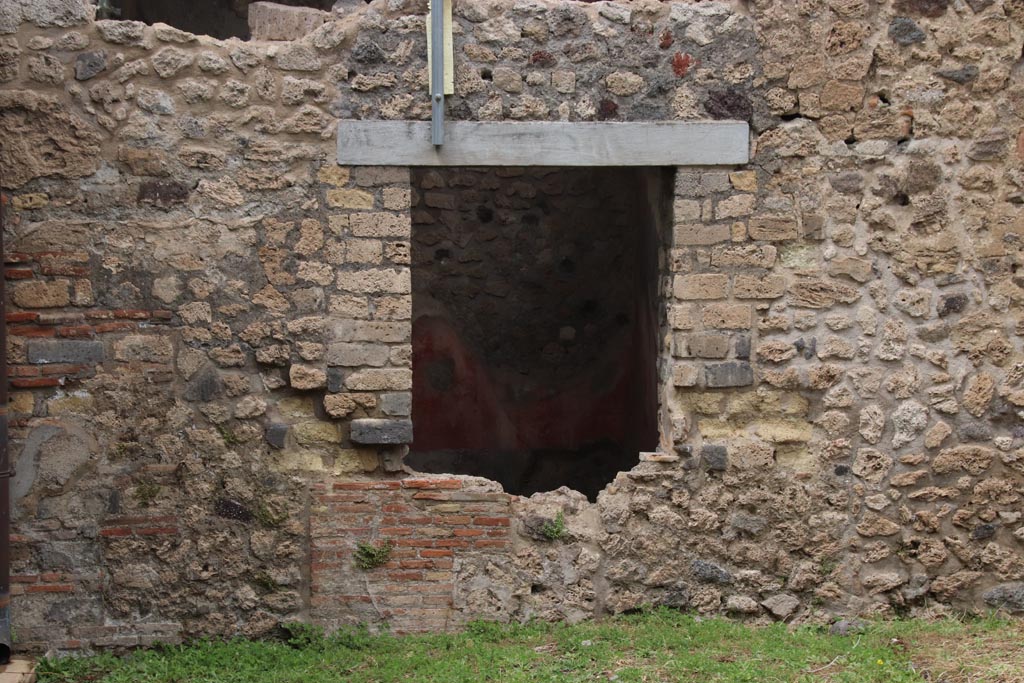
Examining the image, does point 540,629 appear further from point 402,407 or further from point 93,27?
point 93,27

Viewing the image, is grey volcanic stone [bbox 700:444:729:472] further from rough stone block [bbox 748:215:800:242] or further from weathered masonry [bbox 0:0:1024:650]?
rough stone block [bbox 748:215:800:242]

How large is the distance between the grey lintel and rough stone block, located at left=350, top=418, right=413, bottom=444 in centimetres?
122

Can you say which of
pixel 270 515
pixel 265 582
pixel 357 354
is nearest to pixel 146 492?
pixel 270 515

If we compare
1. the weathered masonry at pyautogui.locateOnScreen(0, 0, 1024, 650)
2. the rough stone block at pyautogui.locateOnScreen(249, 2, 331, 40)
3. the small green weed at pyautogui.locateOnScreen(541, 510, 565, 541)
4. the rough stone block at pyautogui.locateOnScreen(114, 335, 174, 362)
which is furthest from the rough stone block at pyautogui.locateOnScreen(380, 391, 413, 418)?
the rough stone block at pyautogui.locateOnScreen(249, 2, 331, 40)

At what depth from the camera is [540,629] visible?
5.25 metres

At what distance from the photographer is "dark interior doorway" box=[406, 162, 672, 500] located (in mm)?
7945

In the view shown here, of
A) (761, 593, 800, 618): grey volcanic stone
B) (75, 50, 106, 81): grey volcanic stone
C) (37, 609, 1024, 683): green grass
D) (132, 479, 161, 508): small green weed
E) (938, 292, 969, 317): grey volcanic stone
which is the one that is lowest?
(37, 609, 1024, 683): green grass

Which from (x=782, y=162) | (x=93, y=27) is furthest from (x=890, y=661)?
(x=93, y=27)

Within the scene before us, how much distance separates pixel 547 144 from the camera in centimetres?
515

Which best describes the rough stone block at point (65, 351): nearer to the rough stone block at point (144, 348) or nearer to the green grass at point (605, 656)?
the rough stone block at point (144, 348)

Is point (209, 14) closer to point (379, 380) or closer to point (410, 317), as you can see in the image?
point (410, 317)

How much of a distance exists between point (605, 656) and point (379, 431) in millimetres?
1473

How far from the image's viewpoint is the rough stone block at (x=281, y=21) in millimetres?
5375

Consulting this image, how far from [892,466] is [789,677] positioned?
123 centimetres
